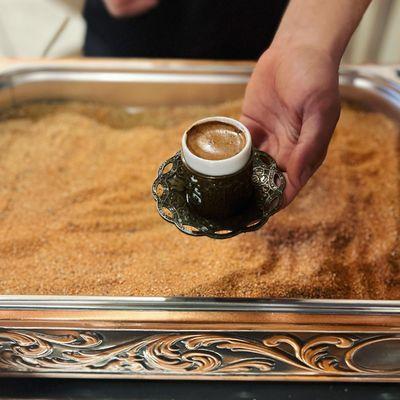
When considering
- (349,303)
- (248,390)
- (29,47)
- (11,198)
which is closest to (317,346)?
(349,303)

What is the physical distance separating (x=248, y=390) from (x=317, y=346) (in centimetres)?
23

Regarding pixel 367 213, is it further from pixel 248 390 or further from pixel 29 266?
pixel 29 266

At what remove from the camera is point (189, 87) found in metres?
1.63

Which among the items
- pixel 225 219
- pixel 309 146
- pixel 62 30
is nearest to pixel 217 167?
pixel 225 219

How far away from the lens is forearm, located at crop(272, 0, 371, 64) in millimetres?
1237

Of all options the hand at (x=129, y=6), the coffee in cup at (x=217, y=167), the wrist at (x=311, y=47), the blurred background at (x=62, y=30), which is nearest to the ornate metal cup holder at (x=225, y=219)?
the coffee in cup at (x=217, y=167)

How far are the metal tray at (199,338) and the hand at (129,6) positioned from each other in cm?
97

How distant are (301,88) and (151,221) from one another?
49 cm

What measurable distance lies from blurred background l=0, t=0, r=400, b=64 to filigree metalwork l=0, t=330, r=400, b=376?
1.45 meters

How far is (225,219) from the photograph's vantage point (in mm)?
1028

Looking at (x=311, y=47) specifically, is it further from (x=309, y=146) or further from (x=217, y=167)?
(x=217, y=167)

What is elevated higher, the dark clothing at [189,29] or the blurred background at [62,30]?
the dark clothing at [189,29]

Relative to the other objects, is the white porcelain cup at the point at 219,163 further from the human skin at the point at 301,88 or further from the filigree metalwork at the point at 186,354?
the filigree metalwork at the point at 186,354

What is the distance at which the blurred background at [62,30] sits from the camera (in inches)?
89.0
